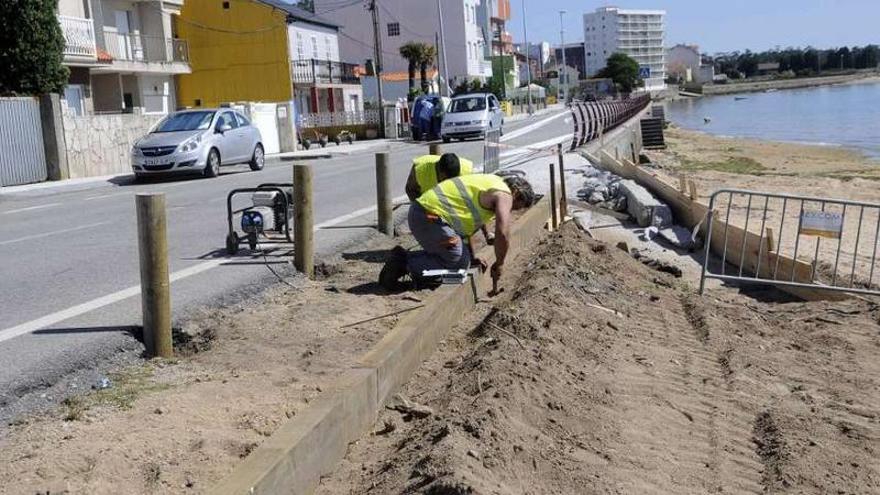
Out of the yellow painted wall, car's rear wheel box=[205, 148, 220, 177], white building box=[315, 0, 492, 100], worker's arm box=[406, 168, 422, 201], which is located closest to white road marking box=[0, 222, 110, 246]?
worker's arm box=[406, 168, 422, 201]

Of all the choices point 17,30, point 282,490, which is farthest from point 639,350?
point 17,30

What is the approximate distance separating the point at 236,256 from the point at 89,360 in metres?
3.76

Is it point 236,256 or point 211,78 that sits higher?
point 211,78

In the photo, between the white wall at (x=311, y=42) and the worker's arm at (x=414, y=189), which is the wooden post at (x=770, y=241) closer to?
the worker's arm at (x=414, y=189)

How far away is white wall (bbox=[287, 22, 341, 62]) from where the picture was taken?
51344mm

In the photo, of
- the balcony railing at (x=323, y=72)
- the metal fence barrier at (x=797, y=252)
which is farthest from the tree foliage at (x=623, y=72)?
the metal fence barrier at (x=797, y=252)

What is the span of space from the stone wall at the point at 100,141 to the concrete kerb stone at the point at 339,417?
66.3 ft

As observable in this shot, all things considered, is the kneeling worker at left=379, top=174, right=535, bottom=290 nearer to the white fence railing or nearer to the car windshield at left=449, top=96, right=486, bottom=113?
the car windshield at left=449, top=96, right=486, bottom=113

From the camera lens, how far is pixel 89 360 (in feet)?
19.6

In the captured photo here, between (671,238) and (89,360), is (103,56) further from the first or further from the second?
(89,360)

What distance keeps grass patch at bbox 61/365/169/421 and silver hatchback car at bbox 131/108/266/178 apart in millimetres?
16679

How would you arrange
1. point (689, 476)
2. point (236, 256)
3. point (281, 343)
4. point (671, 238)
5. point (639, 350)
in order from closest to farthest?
point (689, 476) → point (281, 343) → point (639, 350) → point (236, 256) → point (671, 238)

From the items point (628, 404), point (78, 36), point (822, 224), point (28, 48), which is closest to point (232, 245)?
point (628, 404)

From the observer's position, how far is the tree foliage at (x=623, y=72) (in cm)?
14562
